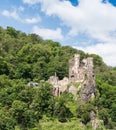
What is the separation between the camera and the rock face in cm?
5994

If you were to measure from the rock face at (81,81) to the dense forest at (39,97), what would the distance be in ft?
3.59

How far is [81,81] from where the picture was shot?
61.6 metres

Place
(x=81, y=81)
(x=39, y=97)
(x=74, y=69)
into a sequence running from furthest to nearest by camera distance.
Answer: (x=74, y=69) → (x=81, y=81) → (x=39, y=97)

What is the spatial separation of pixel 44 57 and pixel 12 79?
388 inches

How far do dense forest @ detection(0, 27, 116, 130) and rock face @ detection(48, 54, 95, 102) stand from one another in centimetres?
110

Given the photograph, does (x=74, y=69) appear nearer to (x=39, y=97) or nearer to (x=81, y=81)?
(x=81, y=81)

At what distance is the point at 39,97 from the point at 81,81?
339 inches

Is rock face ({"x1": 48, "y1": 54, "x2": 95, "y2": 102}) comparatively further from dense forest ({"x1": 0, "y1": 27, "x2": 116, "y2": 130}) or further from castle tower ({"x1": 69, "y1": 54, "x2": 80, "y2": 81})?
dense forest ({"x1": 0, "y1": 27, "x2": 116, "y2": 130})

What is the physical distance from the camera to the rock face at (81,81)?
197 feet

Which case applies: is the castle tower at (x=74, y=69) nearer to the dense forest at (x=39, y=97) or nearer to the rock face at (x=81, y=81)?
the rock face at (x=81, y=81)

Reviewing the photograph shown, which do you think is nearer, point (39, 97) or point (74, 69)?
point (39, 97)

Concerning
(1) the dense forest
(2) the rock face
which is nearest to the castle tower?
(2) the rock face

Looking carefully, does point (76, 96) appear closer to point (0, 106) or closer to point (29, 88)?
point (29, 88)

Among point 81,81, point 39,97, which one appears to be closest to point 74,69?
point 81,81
